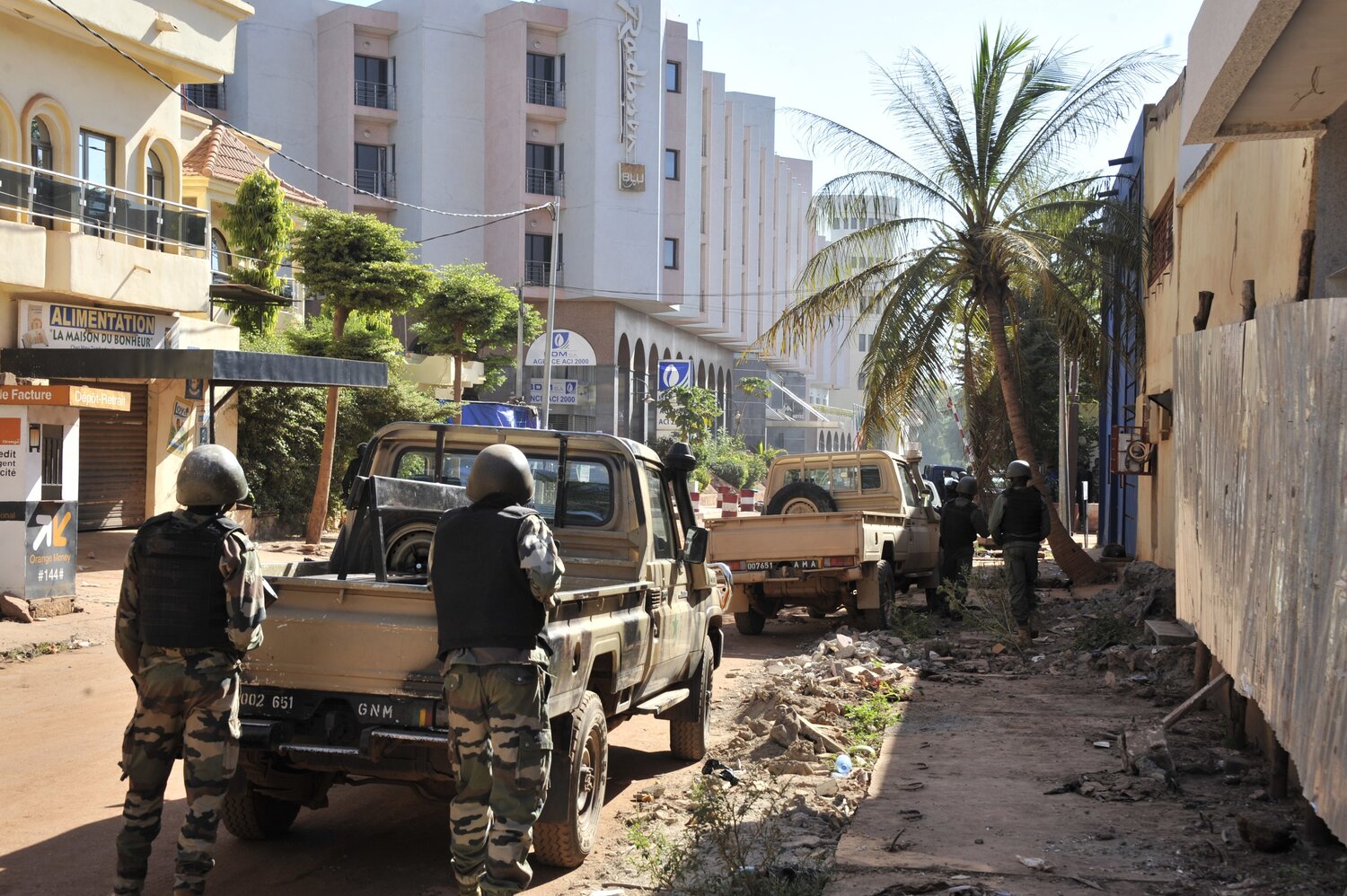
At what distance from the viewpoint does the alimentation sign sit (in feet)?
59.7

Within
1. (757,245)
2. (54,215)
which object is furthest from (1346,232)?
(757,245)

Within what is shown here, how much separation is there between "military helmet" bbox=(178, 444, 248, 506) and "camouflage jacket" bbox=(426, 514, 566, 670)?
915 mm

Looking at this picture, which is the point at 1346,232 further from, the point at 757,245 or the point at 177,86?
the point at 757,245

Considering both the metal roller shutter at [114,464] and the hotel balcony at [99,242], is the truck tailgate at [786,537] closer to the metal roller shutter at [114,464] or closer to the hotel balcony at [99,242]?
the hotel balcony at [99,242]

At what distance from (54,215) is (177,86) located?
4454 millimetres

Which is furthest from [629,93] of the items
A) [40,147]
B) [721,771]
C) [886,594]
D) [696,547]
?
[721,771]

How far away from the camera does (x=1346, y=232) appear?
26.9ft

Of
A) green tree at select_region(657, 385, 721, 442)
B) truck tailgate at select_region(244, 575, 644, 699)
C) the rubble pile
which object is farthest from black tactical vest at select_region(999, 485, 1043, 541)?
green tree at select_region(657, 385, 721, 442)

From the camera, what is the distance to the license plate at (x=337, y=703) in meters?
5.38

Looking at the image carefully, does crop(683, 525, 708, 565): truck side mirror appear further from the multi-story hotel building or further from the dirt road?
the multi-story hotel building

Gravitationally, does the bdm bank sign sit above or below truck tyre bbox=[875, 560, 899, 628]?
above

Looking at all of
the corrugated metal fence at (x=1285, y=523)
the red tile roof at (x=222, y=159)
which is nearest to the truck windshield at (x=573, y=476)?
the corrugated metal fence at (x=1285, y=523)

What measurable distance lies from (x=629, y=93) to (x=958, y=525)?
1496 inches

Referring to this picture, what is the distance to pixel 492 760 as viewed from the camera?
16.6 feet
